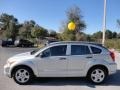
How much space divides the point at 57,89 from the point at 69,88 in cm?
45

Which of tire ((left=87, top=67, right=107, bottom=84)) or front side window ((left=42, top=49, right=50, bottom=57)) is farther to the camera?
tire ((left=87, top=67, right=107, bottom=84))

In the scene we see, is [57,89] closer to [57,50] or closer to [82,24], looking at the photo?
[57,50]

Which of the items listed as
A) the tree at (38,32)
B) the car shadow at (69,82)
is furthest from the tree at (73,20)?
the car shadow at (69,82)

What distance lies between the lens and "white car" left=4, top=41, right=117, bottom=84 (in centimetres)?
1019

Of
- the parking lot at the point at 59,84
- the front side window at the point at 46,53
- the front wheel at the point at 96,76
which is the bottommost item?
the parking lot at the point at 59,84

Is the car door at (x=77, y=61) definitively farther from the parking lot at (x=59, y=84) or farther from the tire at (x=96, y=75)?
the parking lot at (x=59, y=84)

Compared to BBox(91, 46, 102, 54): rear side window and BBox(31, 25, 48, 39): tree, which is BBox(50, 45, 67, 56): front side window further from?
BBox(31, 25, 48, 39): tree

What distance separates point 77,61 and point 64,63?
1.58 ft

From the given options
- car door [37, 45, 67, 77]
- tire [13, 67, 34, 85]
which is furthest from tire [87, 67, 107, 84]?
tire [13, 67, 34, 85]

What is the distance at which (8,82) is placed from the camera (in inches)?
412

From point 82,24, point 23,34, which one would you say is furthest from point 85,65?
point 23,34

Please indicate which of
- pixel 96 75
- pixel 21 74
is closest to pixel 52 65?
pixel 21 74

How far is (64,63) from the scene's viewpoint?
404 inches

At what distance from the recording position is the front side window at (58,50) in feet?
34.0
